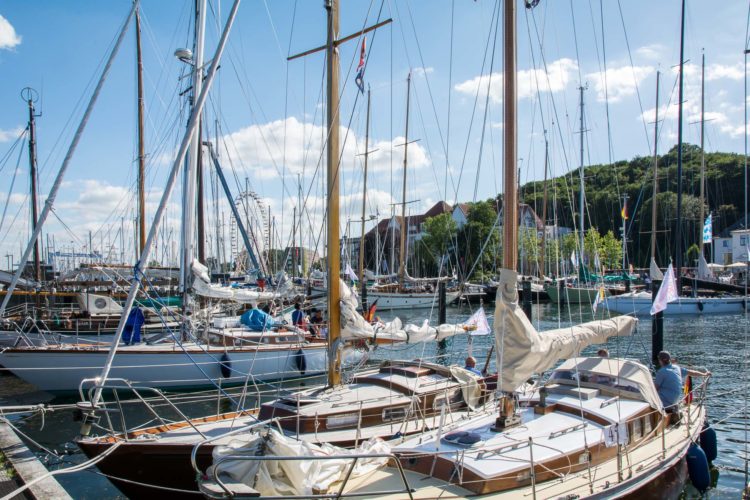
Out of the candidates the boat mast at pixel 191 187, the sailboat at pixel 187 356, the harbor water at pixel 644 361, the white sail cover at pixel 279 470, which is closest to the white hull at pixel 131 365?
the sailboat at pixel 187 356

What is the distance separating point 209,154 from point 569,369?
21.4 m

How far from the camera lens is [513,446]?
25.9 feet

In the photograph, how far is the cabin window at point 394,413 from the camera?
1075cm

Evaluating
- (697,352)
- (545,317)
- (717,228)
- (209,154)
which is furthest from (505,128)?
(717,228)

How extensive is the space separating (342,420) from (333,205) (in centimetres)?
512

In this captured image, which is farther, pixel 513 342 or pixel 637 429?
pixel 637 429

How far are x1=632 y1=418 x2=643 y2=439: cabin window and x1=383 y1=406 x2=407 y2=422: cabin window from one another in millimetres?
4382

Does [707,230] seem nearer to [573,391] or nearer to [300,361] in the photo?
[300,361]

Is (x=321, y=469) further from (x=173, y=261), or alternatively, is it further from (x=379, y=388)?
(x=173, y=261)

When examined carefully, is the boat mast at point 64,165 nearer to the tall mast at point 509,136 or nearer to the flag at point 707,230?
the tall mast at point 509,136

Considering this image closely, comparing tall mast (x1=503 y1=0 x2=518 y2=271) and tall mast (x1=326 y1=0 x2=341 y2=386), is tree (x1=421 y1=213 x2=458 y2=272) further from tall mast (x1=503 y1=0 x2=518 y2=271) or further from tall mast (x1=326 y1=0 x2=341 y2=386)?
tall mast (x1=503 y1=0 x2=518 y2=271)

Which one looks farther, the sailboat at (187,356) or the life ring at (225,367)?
the life ring at (225,367)

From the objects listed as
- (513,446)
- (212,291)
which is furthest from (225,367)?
(513,446)

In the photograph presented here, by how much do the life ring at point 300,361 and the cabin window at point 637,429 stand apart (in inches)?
Result: 529
